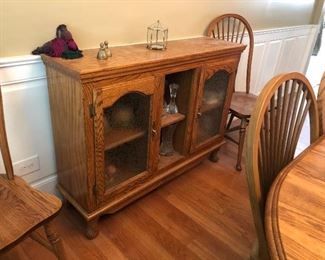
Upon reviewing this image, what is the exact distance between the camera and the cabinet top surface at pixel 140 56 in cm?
113

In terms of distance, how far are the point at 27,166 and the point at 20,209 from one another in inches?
19.8

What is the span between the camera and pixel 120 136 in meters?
1.40

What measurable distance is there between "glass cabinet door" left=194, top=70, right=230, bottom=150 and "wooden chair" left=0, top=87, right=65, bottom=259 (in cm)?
100

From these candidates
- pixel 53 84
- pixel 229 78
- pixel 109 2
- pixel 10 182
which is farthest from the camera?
pixel 229 78

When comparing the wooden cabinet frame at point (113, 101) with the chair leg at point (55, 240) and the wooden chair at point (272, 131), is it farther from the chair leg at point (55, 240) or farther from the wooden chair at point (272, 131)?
the wooden chair at point (272, 131)

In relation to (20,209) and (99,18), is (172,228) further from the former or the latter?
(99,18)

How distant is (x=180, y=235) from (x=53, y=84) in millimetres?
972

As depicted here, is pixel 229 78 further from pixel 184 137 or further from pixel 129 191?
pixel 129 191

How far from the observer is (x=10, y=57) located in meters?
1.21

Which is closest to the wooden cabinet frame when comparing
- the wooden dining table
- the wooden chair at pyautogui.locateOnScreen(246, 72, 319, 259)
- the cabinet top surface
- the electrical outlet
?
the cabinet top surface

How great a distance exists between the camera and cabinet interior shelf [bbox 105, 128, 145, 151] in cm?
135

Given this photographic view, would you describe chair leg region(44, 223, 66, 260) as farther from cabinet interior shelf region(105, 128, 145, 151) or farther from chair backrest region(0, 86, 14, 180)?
cabinet interior shelf region(105, 128, 145, 151)

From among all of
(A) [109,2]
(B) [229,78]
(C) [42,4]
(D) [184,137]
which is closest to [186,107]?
(D) [184,137]

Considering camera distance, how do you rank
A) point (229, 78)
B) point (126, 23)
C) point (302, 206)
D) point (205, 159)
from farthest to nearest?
point (205, 159), point (229, 78), point (126, 23), point (302, 206)
